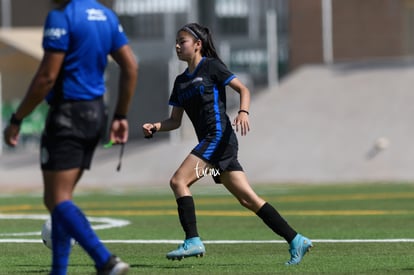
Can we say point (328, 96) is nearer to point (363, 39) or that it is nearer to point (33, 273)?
point (363, 39)

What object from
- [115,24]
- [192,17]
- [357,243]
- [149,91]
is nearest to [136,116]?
[149,91]

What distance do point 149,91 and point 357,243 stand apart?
29635 millimetres

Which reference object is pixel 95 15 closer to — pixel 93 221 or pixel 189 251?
pixel 189 251

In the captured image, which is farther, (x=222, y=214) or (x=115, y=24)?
(x=222, y=214)

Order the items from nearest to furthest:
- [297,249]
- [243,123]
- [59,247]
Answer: [59,247] < [243,123] < [297,249]

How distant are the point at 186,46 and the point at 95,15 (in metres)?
2.89

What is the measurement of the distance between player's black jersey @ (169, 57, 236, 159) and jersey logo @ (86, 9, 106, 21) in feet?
9.38

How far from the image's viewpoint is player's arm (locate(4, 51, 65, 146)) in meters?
8.23

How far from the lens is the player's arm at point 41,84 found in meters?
8.23

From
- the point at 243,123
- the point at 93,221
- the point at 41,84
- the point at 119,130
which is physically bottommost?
the point at 93,221

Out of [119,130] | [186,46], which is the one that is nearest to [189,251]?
[186,46]

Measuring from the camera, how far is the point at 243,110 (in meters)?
10.7

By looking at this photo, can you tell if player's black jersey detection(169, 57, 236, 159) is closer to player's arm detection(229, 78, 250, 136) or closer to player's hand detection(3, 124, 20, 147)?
player's arm detection(229, 78, 250, 136)

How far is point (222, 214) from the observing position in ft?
62.1
